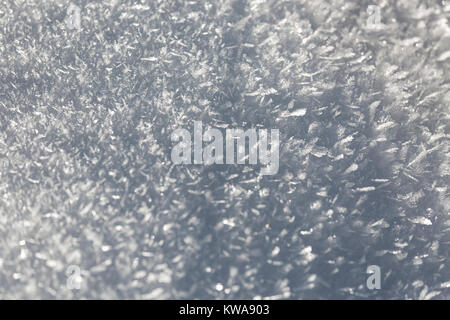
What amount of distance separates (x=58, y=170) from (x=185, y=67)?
88cm

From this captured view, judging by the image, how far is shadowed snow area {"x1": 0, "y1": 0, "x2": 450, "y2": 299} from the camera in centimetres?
219

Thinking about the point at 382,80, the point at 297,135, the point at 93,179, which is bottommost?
the point at 93,179

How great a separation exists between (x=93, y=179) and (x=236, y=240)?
777 millimetres

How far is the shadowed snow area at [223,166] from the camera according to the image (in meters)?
2.19

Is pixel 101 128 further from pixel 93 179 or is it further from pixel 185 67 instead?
pixel 185 67

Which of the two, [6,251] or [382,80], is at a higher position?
[382,80]

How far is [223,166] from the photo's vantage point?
2.40m

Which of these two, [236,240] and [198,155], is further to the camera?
[198,155]

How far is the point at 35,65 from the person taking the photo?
2.62m

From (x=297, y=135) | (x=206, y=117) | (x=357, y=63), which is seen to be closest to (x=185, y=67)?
(x=206, y=117)
